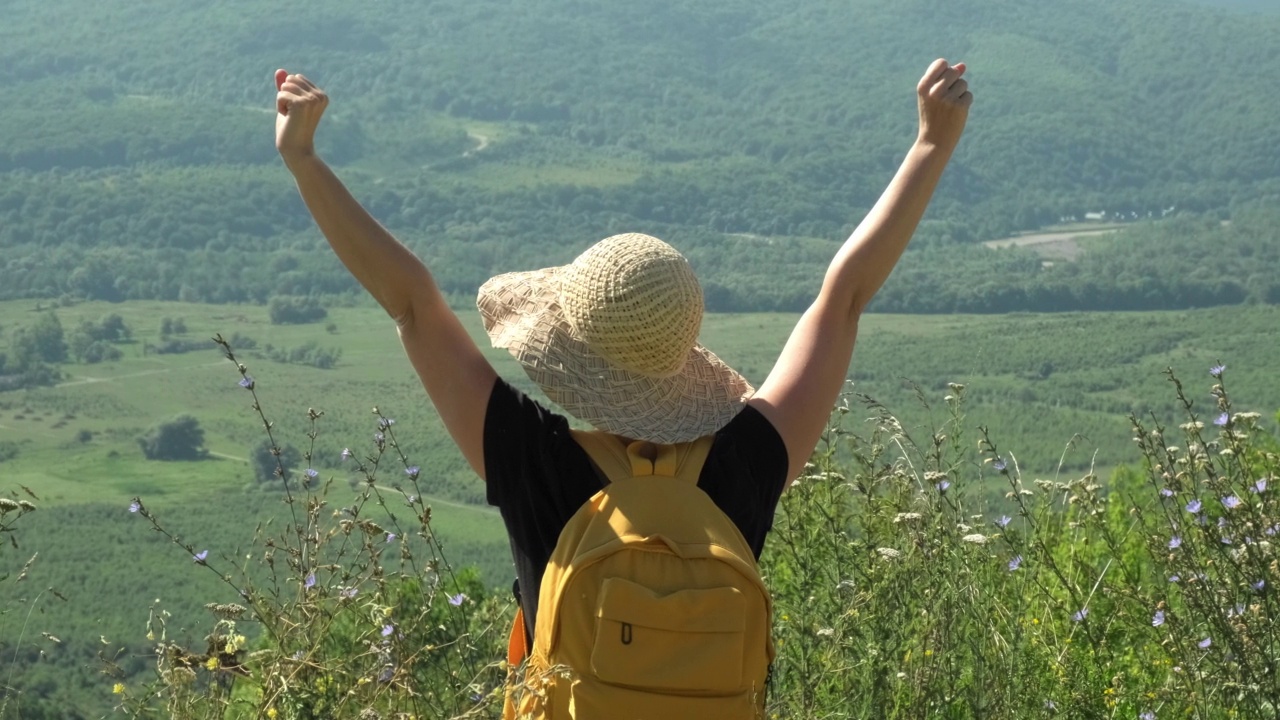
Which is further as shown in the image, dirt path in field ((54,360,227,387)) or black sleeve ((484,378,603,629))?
dirt path in field ((54,360,227,387))

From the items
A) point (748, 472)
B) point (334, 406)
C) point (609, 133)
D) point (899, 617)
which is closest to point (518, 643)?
point (748, 472)

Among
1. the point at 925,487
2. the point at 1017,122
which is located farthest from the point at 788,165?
the point at 925,487

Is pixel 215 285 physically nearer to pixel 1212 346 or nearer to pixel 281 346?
pixel 281 346

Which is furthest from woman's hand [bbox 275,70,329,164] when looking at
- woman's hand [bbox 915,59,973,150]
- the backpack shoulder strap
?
woman's hand [bbox 915,59,973,150]

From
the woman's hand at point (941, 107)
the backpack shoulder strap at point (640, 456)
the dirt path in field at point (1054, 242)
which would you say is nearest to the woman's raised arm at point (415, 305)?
the backpack shoulder strap at point (640, 456)

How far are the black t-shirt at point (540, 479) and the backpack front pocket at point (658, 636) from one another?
0.14m

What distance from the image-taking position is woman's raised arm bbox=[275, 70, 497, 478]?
6.58 ft

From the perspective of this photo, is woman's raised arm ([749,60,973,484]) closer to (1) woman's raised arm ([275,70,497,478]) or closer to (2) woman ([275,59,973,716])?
(2) woman ([275,59,973,716])

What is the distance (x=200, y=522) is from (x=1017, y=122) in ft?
254

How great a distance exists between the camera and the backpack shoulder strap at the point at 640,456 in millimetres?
1994

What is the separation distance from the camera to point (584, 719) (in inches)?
74.8

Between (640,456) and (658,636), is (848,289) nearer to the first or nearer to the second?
(640,456)

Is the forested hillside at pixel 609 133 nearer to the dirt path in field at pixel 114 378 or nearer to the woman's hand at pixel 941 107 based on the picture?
the dirt path in field at pixel 114 378

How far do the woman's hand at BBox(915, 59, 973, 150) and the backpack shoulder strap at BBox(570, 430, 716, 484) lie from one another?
70 centimetres
